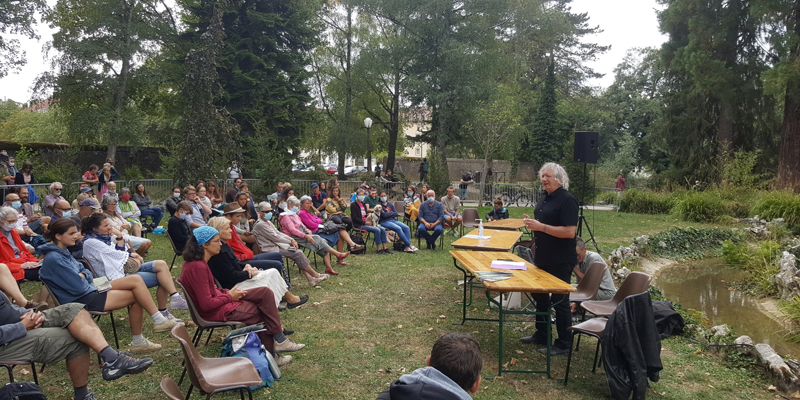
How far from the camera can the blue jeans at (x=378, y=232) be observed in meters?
10.5

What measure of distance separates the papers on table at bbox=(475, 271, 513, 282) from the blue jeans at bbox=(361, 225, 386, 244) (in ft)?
19.0

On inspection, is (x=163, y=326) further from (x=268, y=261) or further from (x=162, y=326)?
(x=268, y=261)

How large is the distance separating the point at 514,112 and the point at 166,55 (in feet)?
57.5

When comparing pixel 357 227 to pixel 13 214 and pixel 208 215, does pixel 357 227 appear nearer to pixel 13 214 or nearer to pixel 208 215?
pixel 208 215

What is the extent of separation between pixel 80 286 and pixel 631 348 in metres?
4.37

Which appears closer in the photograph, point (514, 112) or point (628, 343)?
point (628, 343)

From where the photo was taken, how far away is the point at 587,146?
417 inches

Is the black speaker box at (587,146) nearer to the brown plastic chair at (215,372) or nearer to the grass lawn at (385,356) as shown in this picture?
the grass lawn at (385,356)

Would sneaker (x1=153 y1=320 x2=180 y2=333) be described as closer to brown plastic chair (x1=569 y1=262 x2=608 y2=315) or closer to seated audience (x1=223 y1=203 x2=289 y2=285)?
seated audience (x1=223 y1=203 x2=289 y2=285)

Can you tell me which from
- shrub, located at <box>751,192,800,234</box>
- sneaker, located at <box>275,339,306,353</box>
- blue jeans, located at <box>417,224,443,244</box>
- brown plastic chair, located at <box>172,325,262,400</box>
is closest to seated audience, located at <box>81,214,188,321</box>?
sneaker, located at <box>275,339,306,353</box>

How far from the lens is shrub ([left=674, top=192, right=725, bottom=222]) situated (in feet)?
54.2

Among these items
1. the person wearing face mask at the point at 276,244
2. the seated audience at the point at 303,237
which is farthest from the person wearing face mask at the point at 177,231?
the seated audience at the point at 303,237

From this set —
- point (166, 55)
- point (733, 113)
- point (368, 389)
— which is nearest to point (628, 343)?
point (368, 389)

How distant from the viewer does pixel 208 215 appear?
9.88 metres
